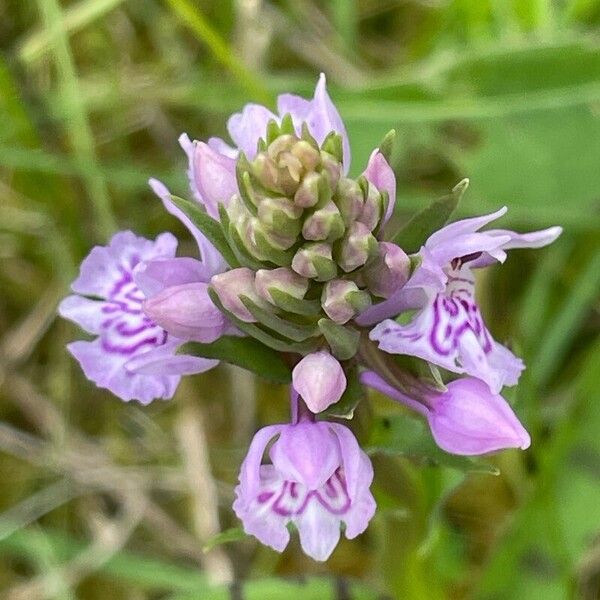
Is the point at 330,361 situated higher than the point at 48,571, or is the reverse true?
the point at 330,361

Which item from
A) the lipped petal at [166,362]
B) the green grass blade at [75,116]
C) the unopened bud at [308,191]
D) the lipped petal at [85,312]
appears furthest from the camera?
the green grass blade at [75,116]

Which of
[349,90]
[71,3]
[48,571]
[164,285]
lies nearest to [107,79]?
[71,3]

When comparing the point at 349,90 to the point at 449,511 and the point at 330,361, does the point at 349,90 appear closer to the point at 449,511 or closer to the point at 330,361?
the point at 449,511

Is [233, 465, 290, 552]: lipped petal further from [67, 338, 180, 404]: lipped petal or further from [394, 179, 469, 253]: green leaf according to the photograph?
[394, 179, 469, 253]: green leaf

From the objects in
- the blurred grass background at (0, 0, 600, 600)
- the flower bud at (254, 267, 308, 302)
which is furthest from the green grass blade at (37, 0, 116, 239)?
the flower bud at (254, 267, 308, 302)

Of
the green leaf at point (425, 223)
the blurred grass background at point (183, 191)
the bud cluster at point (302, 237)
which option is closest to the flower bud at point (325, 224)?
the bud cluster at point (302, 237)

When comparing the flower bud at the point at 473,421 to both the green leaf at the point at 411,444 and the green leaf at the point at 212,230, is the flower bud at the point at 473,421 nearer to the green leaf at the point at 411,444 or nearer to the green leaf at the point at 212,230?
the green leaf at the point at 411,444

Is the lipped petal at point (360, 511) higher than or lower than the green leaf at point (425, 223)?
lower
